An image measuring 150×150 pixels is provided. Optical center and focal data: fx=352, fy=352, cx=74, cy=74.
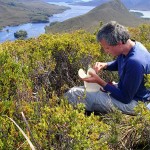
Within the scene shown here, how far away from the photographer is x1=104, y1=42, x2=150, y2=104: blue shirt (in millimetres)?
3936

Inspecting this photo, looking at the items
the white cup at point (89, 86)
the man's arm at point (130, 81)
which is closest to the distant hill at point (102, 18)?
the white cup at point (89, 86)

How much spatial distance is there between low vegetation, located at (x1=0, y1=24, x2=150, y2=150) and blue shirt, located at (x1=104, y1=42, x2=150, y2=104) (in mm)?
295

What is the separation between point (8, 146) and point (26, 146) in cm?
13

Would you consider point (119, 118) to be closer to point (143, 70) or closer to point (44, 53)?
point (143, 70)

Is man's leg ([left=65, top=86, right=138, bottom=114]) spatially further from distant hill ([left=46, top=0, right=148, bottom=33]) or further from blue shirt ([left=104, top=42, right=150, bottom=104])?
distant hill ([left=46, top=0, right=148, bottom=33])

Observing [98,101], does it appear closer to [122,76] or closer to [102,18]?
[122,76]

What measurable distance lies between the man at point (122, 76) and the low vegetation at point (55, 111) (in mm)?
284

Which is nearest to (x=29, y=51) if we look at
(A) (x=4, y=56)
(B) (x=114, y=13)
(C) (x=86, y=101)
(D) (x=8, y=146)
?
(C) (x=86, y=101)

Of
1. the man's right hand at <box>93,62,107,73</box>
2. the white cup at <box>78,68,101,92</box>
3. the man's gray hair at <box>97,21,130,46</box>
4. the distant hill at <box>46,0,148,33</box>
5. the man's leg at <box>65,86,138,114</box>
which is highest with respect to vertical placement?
the man's gray hair at <box>97,21,130,46</box>

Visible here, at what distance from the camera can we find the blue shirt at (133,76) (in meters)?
3.94

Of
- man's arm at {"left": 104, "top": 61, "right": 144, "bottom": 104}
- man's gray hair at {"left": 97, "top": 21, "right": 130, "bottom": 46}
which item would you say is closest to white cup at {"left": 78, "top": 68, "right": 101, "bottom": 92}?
man's arm at {"left": 104, "top": 61, "right": 144, "bottom": 104}

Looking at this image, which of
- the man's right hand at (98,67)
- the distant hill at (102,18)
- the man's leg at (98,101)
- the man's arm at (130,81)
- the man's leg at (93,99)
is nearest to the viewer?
the man's arm at (130,81)

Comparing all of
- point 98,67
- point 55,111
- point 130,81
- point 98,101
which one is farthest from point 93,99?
point 55,111

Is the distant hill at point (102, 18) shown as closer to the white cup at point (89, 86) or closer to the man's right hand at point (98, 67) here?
the man's right hand at point (98, 67)
